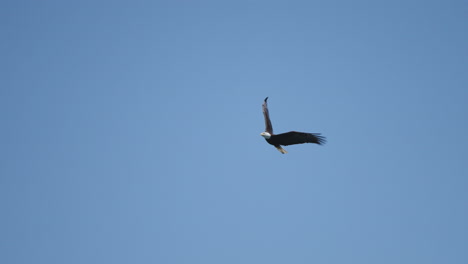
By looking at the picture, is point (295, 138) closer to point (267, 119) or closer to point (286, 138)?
point (286, 138)

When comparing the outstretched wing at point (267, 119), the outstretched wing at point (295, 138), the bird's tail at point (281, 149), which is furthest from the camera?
the outstretched wing at point (267, 119)

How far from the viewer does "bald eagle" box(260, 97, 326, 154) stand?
92.2ft

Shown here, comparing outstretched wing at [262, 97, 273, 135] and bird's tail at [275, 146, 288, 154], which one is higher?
outstretched wing at [262, 97, 273, 135]

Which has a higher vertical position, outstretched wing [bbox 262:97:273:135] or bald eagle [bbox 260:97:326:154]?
outstretched wing [bbox 262:97:273:135]

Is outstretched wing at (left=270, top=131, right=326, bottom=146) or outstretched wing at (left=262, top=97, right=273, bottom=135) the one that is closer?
outstretched wing at (left=270, top=131, right=326, bottom=146)

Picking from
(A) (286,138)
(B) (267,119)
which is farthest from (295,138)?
(B) (267,119)

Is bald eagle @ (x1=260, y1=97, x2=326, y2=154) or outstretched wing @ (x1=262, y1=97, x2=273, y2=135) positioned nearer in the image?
bald eagle @ (x1=260, y1=97, x2=326, y2=154)

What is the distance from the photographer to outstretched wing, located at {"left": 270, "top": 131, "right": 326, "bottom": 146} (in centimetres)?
2795

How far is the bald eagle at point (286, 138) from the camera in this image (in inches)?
1107

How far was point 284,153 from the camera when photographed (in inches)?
1214

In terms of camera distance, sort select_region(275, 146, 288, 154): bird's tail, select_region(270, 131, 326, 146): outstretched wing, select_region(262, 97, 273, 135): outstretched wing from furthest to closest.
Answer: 1. select_region(262, 97, 273, 135): outstretched wing
2. select_region(275, 146, 288, 154): bird's tail
3. select_region(270, 131, 326, 146): outstretched wing

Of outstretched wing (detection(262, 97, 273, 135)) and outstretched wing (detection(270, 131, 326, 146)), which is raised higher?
outstretched wing (detection(262, 97, 273, 135))

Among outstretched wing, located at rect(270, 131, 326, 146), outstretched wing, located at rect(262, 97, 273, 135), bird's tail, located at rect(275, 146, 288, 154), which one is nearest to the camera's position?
outstretched wing, located at rect(270, 131, 326, 146)

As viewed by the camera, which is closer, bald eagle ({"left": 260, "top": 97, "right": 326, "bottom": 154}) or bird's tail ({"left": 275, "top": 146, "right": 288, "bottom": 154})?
bald eagle ({"left": 260, "top": 97, "right": 326, "bottom": 154})
